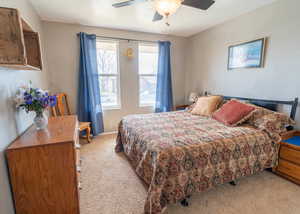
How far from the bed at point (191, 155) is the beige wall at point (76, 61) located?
164 centimetres

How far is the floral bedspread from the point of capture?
1.45 metres

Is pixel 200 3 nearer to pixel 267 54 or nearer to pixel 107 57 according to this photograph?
pixel 267 54

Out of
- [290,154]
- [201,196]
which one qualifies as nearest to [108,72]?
[201,196]

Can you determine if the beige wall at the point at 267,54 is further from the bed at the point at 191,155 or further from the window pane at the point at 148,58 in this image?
the window pane at the point at 148,58

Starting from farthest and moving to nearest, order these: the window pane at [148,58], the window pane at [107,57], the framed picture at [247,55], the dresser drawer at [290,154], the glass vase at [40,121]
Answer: the window pane at [148,58], the window pane at [107,57], the framed picture at [247,55], the dresser drawer at [290,154], the glass vase at [40,121]

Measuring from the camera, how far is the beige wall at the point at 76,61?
3.07 m

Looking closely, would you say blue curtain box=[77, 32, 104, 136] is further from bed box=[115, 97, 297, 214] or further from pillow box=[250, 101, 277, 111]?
pillow box=[250, 101, 277, 111]

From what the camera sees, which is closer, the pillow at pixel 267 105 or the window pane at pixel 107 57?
the pillow at pixel 267 105

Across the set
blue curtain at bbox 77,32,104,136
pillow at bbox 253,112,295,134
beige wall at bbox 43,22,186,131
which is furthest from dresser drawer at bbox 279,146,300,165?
blue curtain at bbox 77,32,104,136

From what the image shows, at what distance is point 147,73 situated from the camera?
3949 mm

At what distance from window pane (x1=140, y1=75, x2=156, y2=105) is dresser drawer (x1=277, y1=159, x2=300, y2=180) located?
2.83 meters

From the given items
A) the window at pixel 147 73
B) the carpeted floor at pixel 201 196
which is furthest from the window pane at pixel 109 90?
the carpeted floor at pixel 201 196

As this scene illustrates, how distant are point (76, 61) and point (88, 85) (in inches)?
22.6

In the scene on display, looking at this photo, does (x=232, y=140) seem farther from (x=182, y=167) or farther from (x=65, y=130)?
(x=65, y=130)
